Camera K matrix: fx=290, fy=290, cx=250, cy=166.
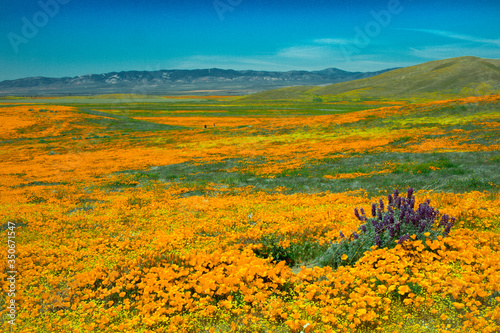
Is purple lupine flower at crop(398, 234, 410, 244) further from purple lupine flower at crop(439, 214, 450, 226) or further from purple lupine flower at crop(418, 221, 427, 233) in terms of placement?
purple lupine flower at crop(439, 214, 450, 226)

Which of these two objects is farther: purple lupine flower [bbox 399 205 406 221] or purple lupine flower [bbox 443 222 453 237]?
purple lupine flower [bbox 399 205 406 221]

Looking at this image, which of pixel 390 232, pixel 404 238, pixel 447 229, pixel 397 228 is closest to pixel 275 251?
pixel 390 232

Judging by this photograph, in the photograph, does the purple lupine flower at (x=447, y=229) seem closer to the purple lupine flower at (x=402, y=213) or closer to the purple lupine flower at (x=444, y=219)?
the purple lupine flower at (x=444, y=219)

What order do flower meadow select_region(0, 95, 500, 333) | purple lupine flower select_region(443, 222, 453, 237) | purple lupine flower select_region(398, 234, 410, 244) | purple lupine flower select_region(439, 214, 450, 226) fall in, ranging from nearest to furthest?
flower meadow select_region(0, 95, 500, 333)
purple lupine flower select_region(398, 234, 410, 244)
purple lupine flower select_region(443, 222, 453, 237)
purple lupine flower select_region(439, 214, 450, 226)

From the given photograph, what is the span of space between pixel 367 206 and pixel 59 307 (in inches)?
367

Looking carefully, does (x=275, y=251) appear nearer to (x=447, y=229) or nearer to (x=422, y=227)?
(x=422, y=227)

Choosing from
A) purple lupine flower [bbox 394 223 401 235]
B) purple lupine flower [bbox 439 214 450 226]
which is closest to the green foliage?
purple lupine flower [bbox 394 223 401 235]

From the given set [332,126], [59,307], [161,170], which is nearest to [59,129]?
[161,170]

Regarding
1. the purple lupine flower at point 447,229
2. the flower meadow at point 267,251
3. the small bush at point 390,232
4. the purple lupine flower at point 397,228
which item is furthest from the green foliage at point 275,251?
the purple lupine flower at point 447,229

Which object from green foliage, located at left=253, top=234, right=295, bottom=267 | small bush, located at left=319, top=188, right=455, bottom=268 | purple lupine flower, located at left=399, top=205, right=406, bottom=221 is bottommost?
green foliage, located at left=253, top=234, right=295, bottom=267

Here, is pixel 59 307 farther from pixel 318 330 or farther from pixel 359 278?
pixel 359 278

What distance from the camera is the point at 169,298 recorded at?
5.45 m

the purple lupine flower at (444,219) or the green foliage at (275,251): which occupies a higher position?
the purple lupine flower at (444,219)

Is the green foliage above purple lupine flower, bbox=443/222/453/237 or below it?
below
